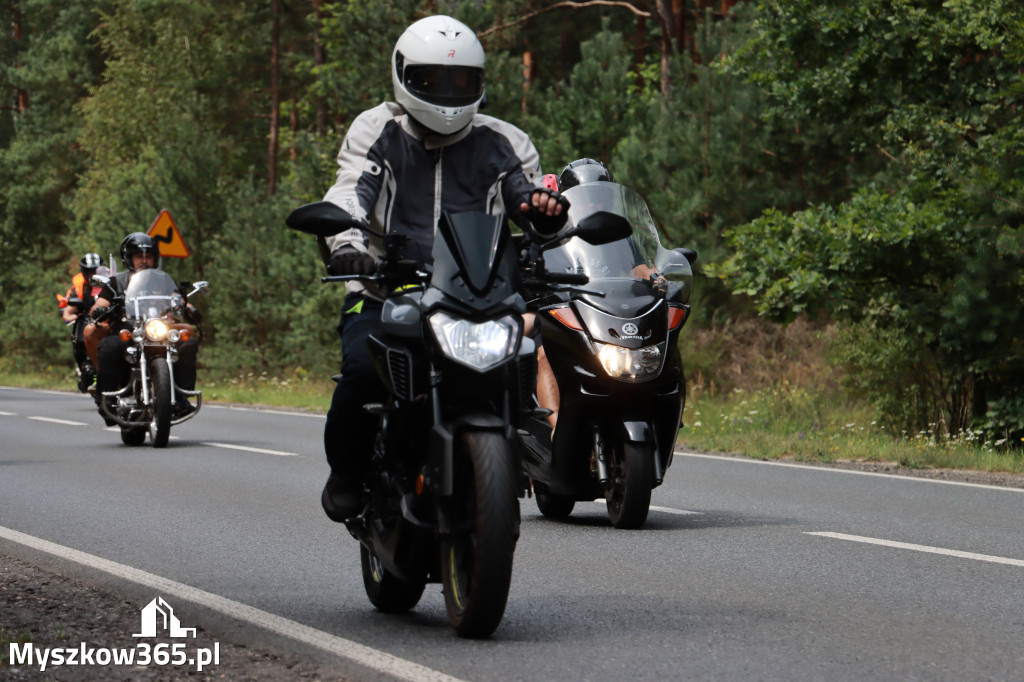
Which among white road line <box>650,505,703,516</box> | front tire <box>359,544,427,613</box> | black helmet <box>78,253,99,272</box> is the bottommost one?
white road line <box>650,505,703,516</box>

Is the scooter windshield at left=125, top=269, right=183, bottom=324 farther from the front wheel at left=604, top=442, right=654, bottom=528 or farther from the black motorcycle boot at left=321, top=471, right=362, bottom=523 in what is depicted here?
the black motorcycle boot at left=321, top=471, right=362, bottom=523

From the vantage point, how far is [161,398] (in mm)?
14141

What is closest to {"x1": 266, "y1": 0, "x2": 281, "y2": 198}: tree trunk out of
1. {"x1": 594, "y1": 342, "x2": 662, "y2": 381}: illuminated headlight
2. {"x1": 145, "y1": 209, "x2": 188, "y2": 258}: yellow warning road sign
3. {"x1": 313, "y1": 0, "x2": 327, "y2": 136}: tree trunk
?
{"x1": 313, "y1": 0, "x2": 327, "y2": 136}: tree trunk

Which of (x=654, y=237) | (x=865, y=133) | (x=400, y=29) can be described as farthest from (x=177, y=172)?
(x=654, y=237)

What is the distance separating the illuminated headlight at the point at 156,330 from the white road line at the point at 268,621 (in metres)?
6.67

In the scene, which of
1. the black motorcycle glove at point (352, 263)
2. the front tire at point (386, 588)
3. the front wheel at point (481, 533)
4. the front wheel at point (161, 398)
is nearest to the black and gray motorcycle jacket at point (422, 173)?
the black motorcycle glove at point (352, 263)

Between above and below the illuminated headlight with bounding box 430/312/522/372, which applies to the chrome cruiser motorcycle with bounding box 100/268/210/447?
below

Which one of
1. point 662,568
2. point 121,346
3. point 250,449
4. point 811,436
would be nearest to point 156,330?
point 121,346

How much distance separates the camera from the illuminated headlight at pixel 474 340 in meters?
4.92

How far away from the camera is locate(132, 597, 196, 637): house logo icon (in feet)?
18.1

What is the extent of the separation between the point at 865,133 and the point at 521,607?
36.7 ft

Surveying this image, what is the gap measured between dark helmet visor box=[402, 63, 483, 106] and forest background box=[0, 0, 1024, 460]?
8264 mm

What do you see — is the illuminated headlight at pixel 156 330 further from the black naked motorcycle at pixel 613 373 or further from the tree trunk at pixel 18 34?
the tree trunk at pixel 18 34

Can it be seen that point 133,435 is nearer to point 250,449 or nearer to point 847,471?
point 250,449
